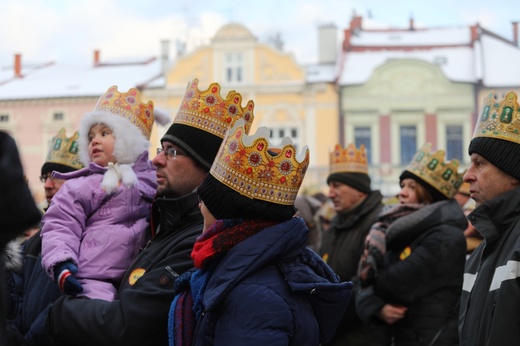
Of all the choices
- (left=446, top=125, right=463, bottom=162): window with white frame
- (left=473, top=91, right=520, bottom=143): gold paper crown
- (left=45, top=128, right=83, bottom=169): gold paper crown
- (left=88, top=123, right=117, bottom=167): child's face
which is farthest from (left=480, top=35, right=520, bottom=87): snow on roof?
(left=88, top=123, right=117, bottom=167): child's face

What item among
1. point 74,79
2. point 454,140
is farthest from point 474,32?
point 74,79

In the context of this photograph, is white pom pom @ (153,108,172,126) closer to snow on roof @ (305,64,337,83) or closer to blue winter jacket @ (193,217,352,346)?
blue winter jacket @ (193,217,352,346)

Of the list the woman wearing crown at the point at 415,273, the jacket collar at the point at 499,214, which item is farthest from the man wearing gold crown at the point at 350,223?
the jacket collar at the point at 499,214

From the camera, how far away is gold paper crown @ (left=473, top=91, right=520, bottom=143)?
13.0 feet

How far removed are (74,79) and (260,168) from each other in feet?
109

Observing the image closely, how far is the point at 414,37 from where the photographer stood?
112 ft

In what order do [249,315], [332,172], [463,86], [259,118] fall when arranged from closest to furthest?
[249,315]
[332,172]
[463,86]
[259,118]

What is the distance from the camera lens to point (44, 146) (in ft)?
114

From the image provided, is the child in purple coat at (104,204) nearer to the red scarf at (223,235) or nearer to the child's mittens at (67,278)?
the child's mittens at (67,278)

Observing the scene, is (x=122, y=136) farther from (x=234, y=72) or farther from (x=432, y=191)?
(x=234, y=72)

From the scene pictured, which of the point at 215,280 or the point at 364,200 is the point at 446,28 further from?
the point at 215,280

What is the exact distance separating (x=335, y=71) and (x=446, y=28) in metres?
5.06

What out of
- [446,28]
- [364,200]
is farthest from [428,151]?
[446,28]

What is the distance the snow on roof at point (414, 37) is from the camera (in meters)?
33.5
